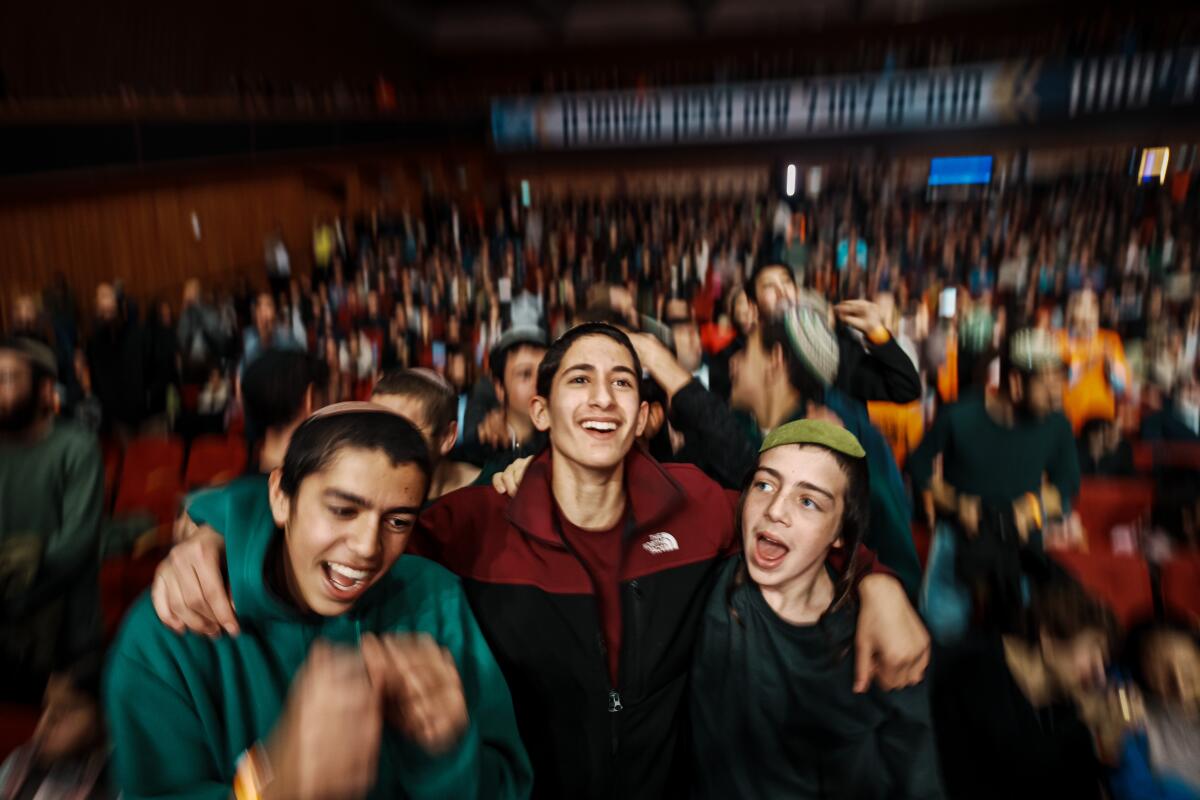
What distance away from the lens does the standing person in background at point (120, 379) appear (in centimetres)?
436

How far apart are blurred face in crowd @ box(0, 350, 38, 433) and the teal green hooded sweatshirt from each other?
4.09ft

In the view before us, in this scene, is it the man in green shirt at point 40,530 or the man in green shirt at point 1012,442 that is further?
the man in green shirt at point 1012,442

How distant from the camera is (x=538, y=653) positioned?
1.51 m

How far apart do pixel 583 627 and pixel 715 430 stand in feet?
2.54

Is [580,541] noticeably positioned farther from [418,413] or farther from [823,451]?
[418,413]

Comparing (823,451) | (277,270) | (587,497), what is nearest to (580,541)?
(587,497)

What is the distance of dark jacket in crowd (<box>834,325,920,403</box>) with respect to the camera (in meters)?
2.41

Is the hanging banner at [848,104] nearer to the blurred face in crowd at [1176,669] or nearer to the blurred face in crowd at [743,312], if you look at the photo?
the blurred face in crowd at [743,312]

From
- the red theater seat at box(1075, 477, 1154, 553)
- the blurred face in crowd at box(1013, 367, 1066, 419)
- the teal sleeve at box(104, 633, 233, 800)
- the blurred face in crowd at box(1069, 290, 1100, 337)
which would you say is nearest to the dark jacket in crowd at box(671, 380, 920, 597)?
the blurred face in crowd at box(1013, 367, 1066, 419)

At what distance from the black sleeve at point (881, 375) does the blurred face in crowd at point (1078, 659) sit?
2.72ft

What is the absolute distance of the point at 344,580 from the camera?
1211mm

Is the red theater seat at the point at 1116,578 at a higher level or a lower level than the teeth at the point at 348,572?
lower

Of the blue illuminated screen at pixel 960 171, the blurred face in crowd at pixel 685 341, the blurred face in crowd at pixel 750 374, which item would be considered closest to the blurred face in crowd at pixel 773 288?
the blurred face in crowd at pixel 750 374

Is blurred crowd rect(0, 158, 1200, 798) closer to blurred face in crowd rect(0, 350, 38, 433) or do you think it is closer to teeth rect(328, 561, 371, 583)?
blurred face in crowd rect(0, 350, 38, 433)
